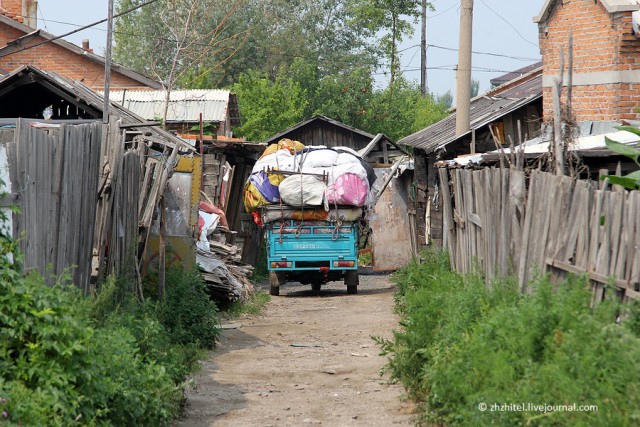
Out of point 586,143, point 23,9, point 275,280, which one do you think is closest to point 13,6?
point 23,9

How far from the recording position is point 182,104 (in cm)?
2786

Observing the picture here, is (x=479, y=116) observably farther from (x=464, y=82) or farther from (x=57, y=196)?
(x=57, y=196)

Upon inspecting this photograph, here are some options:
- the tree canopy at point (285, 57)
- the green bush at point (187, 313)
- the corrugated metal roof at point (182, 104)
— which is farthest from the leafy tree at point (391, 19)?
the green bush at point (187, 313)

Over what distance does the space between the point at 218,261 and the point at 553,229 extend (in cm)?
924

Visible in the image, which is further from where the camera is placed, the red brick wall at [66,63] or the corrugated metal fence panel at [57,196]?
the red brick wall at [66,63]

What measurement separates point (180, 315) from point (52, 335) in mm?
5262

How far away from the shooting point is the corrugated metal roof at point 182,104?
89.5ft

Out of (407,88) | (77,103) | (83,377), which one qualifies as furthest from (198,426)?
(407,88)

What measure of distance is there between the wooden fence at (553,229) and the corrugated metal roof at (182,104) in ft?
56.5

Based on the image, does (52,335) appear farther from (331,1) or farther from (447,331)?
(331,1)

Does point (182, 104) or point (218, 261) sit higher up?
point (182, 104)

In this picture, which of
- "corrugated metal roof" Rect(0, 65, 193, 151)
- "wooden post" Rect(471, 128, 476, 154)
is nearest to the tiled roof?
"corrugated metal roof" Rect(0, 65, 193, 151)

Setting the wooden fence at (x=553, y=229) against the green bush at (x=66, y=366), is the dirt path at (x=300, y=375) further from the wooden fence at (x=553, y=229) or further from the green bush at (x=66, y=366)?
the wooden fence at (x=553, y=229)

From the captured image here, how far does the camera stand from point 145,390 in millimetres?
7102
